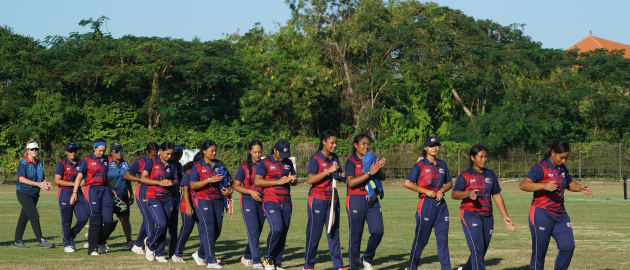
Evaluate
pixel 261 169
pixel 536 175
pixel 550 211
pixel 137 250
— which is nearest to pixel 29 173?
pixel 137 250

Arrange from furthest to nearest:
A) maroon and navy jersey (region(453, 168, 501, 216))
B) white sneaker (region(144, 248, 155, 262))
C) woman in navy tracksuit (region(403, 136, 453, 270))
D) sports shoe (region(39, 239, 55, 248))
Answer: sports shoe (region(39, 239, 55, 248))
white sneaker (region(144, 248, 155, 262))
woman in navy tracksuit (region(403, 136, 453, 270))
maroon and navy jersey (region(453, 168, 501, 216))

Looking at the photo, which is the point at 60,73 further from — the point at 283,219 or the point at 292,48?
the point at 283,219

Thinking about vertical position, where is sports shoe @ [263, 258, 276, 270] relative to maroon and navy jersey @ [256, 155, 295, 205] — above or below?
below

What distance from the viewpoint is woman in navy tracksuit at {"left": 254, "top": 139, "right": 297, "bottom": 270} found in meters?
11.1

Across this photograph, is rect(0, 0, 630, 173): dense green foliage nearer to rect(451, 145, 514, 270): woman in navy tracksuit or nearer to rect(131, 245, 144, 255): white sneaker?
rect(131, 245, 144, 255): white sneaker

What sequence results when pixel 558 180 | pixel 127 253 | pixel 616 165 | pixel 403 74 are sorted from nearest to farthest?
pixel 558 180, pixel 127 253, pixel 616 165, pixel 403 74

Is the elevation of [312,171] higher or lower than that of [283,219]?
higher

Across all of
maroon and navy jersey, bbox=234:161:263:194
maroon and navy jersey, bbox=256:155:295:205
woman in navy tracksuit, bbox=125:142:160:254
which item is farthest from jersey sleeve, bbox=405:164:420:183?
woman in navy tracksuit, bbox=125:142:160:254

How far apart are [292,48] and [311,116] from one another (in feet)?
15.3

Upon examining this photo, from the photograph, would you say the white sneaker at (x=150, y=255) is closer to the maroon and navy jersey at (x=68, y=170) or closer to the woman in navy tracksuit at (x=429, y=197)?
the maroon and navy jersey at (x=68, y=170)

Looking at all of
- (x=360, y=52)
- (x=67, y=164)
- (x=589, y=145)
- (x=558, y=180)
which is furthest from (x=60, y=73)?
(x=558, y=180)

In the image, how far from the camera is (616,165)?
45969mm

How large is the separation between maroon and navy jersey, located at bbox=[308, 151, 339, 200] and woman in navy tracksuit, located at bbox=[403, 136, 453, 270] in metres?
1.08

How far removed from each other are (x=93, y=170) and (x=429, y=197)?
5.89 meters
